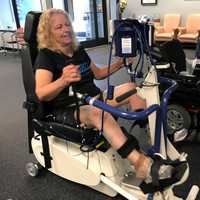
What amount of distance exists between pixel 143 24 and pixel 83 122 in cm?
68

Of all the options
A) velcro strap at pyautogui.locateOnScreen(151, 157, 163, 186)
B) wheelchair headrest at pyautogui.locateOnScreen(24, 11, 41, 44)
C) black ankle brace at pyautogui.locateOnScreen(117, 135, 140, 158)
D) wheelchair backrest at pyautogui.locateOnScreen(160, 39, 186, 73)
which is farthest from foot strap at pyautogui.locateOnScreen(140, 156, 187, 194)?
wheelchair backrest at pyautogui.locateOnScreen(160, 39, 186, 73)

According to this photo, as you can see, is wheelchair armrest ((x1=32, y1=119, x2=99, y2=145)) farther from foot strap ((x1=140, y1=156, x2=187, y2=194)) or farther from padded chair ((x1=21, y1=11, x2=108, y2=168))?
foot strap ((x1=140, y1=156, x2=187, y2=194))

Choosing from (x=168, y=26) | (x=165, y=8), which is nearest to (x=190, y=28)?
(x=168, y=26)

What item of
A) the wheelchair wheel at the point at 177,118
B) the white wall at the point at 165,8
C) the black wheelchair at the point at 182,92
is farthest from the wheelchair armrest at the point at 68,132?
the white wall at the point at 165,8

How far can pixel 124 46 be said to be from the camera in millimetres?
1431

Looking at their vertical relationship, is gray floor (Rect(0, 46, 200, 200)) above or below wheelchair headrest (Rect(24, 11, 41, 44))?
below

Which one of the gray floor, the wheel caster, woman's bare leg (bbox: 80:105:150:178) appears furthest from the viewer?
the wheel caster

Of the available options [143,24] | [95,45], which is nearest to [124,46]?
[143,24]

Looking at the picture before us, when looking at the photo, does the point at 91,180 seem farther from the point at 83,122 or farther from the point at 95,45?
the point at 95,45

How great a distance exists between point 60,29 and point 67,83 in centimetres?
49

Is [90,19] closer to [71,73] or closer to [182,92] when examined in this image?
[182,92]

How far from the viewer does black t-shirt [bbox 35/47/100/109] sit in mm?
1732

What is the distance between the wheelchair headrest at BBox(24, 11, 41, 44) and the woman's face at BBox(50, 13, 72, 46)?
122 mm

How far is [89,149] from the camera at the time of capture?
5.70 feet
